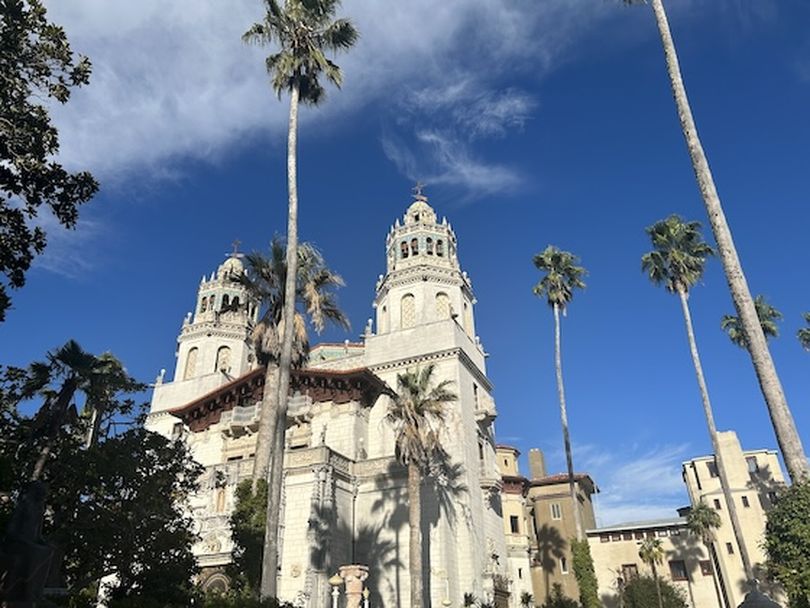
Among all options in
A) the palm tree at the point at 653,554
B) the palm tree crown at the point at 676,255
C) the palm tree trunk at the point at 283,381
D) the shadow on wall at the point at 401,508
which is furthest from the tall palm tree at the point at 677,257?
the palm tree trunk at the point at 283,381

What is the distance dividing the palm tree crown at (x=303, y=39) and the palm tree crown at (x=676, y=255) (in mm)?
23588

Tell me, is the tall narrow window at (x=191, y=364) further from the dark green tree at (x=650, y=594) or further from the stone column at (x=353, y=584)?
the dark green tree at (x=650, y=594)

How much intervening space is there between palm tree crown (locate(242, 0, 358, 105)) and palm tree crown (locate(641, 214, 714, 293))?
2359 centimetres

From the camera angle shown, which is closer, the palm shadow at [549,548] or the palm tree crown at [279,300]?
the palm tree crown at [279,300]

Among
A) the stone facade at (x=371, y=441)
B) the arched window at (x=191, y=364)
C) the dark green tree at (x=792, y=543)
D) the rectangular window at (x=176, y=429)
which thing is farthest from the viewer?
the arched window at (x=191, y=364)

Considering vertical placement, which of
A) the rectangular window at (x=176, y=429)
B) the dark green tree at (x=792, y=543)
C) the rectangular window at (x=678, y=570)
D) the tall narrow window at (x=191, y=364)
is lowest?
the dark green tree at (x=792, y=543)

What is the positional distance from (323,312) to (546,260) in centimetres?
2444

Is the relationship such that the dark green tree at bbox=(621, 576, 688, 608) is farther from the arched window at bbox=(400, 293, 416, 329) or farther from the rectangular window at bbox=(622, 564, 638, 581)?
the arched window at bbox=(400, 293, 416, 329)

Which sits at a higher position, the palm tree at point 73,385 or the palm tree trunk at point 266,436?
the palm tree at point 73,385

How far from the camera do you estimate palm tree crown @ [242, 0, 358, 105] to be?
22.2 meters

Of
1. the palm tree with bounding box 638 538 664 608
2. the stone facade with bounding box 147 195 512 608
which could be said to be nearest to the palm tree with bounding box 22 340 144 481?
the stone facade with bounding box 147 195 512 608

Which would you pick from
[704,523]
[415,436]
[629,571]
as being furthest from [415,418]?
[629,571]

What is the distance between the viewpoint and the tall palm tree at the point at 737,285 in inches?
524

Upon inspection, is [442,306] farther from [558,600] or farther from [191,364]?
[558,600]
